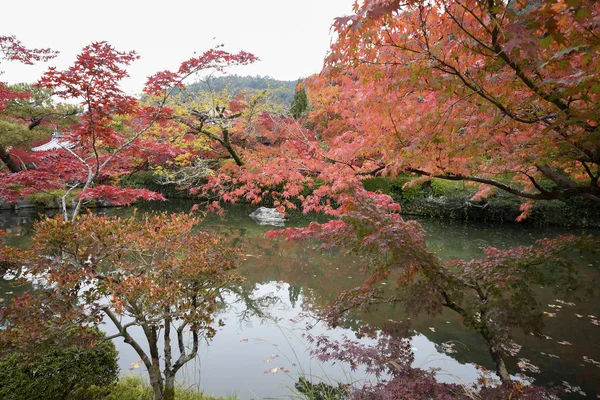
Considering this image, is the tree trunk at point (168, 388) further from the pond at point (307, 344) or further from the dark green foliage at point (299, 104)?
the dark green foliage at point (299, 104)

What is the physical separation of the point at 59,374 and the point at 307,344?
7.91ft

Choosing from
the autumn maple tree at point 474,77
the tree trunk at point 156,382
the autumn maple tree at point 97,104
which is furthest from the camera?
the autumn maple tree at point 97,104

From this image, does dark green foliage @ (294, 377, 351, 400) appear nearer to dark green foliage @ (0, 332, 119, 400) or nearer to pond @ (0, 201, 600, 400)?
pond @ (0, 201, 600, 400)

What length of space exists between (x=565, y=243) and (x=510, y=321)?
0.93m

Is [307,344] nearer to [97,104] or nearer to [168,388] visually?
[168,388]

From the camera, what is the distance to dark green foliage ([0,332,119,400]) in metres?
2.01

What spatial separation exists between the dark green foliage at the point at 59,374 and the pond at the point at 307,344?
86cm

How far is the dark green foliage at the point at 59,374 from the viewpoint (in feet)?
6.59

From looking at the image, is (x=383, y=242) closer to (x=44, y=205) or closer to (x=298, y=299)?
(x=298, y=299)

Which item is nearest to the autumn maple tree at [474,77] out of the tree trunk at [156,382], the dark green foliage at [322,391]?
the dark green foliage at [322,391]

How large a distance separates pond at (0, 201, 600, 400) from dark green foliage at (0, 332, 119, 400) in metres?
0.86

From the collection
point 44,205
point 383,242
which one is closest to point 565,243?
point 383,242

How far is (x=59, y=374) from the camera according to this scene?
2129 mm

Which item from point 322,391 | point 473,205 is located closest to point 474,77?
point 322,391
